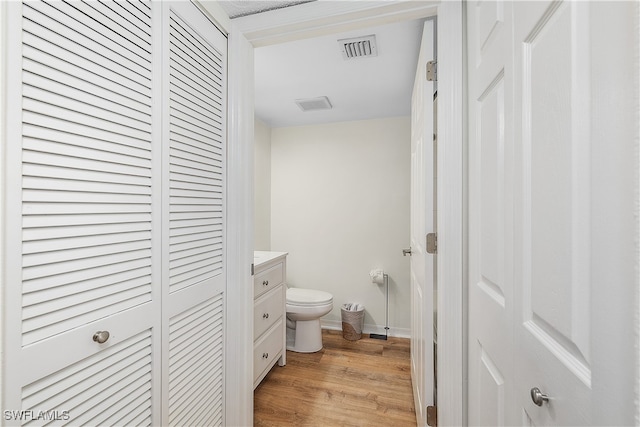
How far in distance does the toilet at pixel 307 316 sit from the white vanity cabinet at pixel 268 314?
0.61ft

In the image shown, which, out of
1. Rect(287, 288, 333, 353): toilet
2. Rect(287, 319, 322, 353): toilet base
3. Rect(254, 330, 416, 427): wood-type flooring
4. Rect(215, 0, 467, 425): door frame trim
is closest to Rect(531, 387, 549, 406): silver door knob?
Rect(215, 0, 467, 425): door frame trim

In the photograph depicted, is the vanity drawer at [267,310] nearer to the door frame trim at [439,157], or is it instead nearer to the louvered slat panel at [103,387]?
the door frame trim at [439,157]

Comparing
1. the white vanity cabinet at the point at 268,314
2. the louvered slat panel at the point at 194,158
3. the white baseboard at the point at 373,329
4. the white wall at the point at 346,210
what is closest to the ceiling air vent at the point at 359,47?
the louvered slat panel at the point at 194,158

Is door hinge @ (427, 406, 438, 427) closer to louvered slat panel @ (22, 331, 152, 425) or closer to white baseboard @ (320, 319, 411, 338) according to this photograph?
louvered slat panel @ (22, 331, 152, 425)

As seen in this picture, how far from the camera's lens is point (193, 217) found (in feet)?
3.87

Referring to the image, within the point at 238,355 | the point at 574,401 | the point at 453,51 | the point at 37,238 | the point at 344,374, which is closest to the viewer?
the point at 574,401

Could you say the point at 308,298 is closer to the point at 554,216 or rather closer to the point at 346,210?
the point at 346,210

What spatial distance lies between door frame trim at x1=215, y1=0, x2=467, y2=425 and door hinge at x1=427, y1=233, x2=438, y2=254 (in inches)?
3.1

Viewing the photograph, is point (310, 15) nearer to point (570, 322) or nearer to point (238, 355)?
point (570, 322)

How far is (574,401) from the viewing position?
48 cm

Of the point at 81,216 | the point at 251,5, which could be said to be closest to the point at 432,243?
the point at 81,216

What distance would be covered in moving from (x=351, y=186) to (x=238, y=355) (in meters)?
2.18

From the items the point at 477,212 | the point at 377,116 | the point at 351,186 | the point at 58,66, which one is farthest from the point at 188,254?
the point at 377,116

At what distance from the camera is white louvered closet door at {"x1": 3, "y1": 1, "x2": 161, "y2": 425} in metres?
0.64
